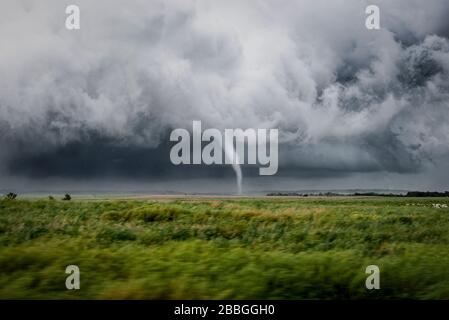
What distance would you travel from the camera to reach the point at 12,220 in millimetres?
14844

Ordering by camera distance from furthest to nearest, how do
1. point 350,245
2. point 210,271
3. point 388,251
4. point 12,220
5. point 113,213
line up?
1. point 113,213
2. point 12,220
3. point 350,245
4. point 388,251
5. point 210,271

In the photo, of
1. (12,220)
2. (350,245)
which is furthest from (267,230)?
(12,220)

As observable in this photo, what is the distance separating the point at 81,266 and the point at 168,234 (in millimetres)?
5282

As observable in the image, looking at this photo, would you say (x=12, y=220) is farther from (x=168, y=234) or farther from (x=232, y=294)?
(x=232, y=294)

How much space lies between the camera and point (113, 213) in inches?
736

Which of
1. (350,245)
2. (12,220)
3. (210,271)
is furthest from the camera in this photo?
(12,220)

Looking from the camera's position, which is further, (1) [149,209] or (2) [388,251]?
(1) [149,209]

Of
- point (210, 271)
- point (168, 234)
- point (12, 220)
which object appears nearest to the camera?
point (210, 271)

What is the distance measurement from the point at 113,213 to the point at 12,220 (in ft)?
15.1

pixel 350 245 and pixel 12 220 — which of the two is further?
pixel 12 220

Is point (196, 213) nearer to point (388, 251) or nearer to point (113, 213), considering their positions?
point (113, 213)
